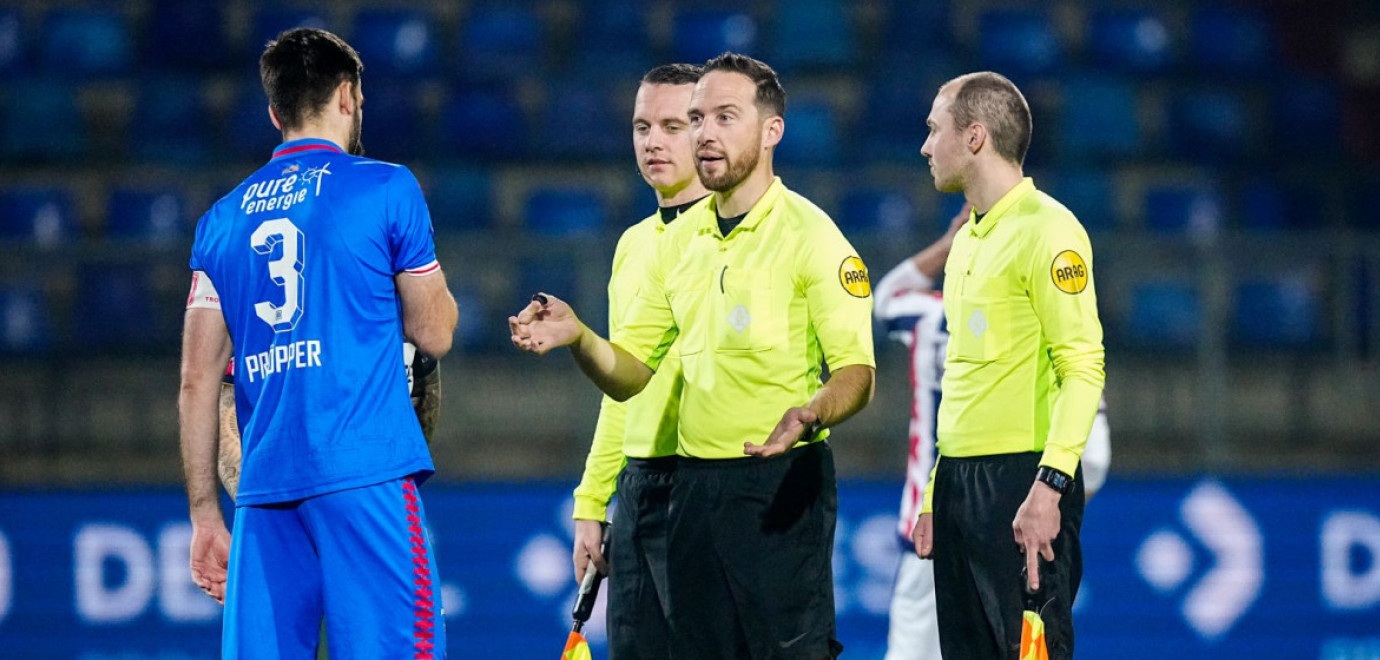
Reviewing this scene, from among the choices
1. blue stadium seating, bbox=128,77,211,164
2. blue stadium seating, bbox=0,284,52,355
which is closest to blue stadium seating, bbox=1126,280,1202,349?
blue stadium seating, bbox=0,284,52,355

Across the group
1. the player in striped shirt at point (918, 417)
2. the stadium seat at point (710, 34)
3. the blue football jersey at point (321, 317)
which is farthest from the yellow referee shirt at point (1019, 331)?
the stadium seat at point (710, 34)

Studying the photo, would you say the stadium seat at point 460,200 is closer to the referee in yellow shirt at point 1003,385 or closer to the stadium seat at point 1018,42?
the stadium seat at point 1018,42

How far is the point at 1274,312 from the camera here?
8273mm

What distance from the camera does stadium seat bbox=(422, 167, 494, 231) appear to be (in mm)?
10586

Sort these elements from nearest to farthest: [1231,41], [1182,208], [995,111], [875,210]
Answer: [995,111] → [875,210] → [1182,208] → [1231,41]

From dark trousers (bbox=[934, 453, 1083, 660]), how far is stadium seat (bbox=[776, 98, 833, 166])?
6.97 meters

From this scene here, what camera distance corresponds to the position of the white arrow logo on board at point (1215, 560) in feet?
25.8

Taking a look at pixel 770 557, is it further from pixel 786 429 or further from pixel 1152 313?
pixel 1152 313

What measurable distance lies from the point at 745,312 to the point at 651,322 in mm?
328

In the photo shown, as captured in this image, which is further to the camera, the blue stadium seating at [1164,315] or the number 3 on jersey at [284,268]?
the blue stadium seating at [1164,315]

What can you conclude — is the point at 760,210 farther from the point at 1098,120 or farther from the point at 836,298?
the point at 1098,120

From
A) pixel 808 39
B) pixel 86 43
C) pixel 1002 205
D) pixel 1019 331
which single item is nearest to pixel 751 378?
pixel 1019 331

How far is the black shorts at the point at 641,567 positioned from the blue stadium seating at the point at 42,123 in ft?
25.8

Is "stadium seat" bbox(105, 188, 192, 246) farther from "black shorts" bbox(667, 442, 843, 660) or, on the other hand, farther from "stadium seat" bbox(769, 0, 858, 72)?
"black shorts" bbox(667, 442, 843, 660)
